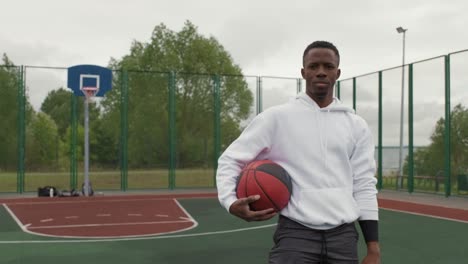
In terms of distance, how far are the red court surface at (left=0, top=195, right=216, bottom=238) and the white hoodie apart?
6047 millimetres

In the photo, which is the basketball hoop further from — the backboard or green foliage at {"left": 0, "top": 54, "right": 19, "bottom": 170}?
green foliage at {"left": 0, "top": 54, "right": 19, "bottom": 170}

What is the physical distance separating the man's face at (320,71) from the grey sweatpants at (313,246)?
561 millimetres

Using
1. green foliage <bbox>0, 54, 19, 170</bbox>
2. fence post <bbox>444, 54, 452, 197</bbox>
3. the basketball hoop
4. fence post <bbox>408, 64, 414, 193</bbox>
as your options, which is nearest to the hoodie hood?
fence post <bbox>444, 54, 452, 197</bbox>

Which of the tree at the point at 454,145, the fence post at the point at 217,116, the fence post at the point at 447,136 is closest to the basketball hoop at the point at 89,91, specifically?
the fence post at the point at 217,116

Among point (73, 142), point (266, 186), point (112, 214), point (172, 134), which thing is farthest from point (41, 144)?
point (266, 186)

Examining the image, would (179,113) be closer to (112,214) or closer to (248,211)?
(112,214)

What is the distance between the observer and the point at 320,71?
7.81ft

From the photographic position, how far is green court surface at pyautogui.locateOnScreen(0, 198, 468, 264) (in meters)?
6.41

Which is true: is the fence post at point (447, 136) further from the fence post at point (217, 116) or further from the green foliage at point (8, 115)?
the green foliage at point (8, 115)

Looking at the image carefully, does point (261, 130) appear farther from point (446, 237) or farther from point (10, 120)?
point (10, 120)

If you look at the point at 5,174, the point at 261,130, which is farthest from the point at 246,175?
the point at 5,174

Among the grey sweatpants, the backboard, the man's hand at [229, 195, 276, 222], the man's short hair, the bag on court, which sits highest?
the backboard

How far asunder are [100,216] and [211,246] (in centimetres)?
389

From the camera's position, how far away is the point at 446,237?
7957mm
